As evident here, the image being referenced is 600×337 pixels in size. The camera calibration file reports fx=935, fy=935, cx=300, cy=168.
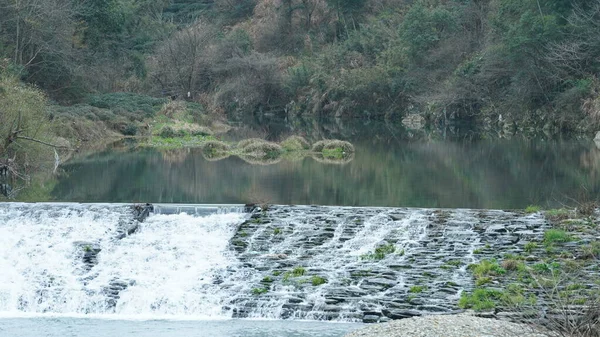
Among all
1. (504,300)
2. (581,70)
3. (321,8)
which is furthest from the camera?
(321,8)

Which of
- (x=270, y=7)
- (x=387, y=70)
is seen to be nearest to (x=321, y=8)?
(x=270, y=7)

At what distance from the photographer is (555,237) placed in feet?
62.1

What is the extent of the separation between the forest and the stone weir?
11.3 metres

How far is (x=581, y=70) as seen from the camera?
50406 mm

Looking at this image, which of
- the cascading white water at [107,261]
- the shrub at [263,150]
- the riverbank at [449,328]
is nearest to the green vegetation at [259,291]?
the cascading white water at [107,261]

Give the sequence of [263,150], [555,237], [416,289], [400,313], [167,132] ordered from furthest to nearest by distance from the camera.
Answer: [167,132] → [263,150] → [555,237] → [416,289] → [400,313]

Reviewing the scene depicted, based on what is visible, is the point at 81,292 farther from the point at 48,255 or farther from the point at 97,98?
the point at 97,98

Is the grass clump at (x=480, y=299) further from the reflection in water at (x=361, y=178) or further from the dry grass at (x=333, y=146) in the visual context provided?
the dry grass at (x=333, y=146)

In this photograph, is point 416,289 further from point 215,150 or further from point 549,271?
point 215,150

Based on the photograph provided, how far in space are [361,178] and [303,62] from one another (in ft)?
159

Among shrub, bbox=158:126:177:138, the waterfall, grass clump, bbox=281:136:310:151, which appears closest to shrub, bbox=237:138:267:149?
grass clump, bbox=281:136:310:151

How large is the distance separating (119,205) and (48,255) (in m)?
2.97

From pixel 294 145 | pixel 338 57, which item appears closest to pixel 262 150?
pixel 294 145

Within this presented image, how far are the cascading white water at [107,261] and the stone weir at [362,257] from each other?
660 mm
